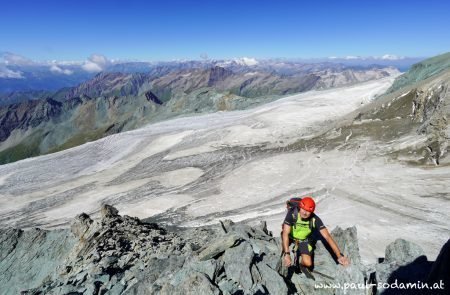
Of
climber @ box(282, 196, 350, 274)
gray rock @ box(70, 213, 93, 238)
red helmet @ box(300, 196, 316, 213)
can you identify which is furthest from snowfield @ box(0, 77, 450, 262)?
red helmet @ box(300, 196, 316, 213)

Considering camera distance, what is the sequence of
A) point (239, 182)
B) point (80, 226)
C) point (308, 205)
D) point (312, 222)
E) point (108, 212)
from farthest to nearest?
point (239, 182) → point (108, 212) → point (80, 226) → point (312, 222) → point (308, 205)

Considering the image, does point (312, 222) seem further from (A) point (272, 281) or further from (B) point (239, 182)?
(B) point (239, 182)

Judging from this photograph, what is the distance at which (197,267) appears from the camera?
416 inches

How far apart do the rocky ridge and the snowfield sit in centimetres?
520

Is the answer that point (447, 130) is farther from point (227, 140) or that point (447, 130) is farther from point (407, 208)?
point (227, 140)

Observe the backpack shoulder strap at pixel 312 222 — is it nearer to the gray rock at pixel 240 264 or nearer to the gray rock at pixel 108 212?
the gray rock at pixel 240 264

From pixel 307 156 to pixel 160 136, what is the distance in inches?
824

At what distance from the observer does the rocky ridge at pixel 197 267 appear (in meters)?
9.47

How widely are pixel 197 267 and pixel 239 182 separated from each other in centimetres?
1859

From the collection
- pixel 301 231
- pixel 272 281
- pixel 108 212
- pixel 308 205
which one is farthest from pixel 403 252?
pixel 108 212

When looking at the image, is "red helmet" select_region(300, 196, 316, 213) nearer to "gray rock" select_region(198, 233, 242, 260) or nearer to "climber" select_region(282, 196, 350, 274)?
"climber" select_region(282, 196, 350, 274)

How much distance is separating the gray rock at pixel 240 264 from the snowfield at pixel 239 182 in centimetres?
684

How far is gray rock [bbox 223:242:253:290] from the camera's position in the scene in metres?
10.0

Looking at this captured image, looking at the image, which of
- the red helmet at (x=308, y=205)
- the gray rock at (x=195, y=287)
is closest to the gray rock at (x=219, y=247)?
the gray rock at (x=195, y=287)
